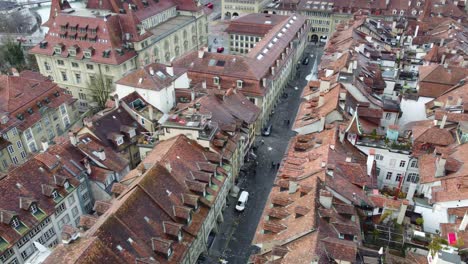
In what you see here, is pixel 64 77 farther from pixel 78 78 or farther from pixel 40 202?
pixel 40 202

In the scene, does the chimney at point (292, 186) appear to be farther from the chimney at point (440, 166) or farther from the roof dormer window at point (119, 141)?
the roof dormer window at point (119, 141)

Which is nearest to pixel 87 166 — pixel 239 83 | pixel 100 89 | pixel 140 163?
pixel 140 163

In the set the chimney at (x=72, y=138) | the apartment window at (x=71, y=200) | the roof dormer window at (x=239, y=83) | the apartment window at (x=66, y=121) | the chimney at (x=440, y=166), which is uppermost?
the chimney at (x=440, y=166)

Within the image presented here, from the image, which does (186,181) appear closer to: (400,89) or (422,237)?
(422,237)

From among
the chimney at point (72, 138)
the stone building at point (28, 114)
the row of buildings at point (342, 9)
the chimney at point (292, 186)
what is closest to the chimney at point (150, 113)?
the chimney at point (72, 138)

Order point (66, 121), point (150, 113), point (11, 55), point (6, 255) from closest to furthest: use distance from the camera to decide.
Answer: point (6, 255)
point (150, 113)
point (66, 121)
point (11, 55)
